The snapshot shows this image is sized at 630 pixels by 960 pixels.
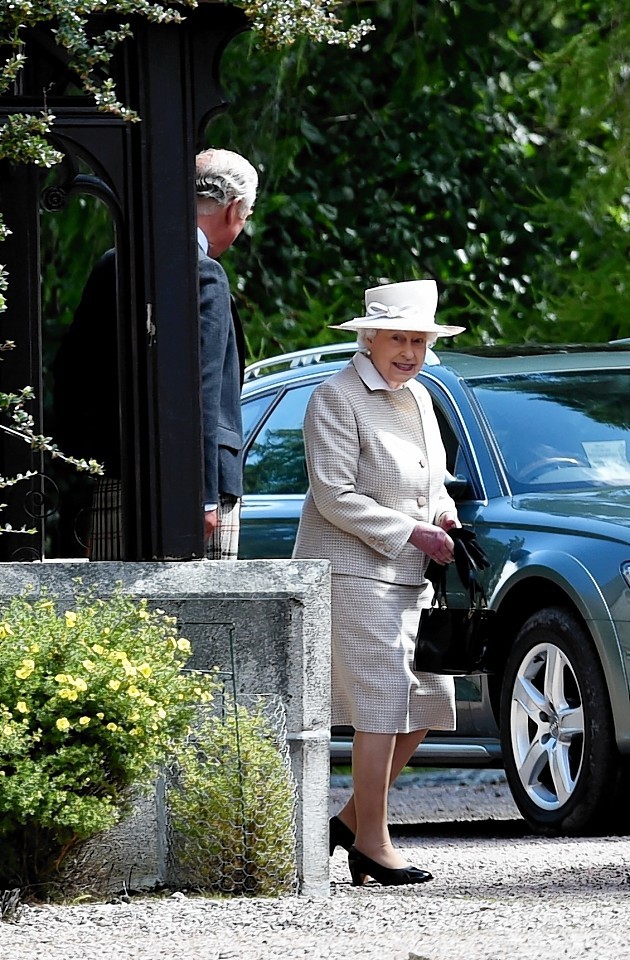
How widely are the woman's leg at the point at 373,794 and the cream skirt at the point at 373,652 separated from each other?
0.17ft

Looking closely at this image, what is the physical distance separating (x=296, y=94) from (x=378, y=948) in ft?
36.6

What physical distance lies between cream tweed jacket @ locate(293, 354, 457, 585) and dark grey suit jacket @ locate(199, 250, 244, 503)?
29 centimetres

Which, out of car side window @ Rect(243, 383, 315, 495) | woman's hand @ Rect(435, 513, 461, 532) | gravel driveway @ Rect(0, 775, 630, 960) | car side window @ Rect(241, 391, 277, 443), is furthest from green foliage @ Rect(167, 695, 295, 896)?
car side window @ Rect(241, 391, 277, 443)

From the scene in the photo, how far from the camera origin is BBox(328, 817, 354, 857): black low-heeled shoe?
645cm

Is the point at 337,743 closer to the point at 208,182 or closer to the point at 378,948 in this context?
the point at 208,182

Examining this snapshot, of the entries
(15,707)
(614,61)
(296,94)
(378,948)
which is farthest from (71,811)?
(296,94)

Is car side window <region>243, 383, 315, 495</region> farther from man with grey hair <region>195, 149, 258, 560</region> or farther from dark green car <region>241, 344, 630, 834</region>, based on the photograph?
man with grey hair <region>195, 149, 258, 560</region>

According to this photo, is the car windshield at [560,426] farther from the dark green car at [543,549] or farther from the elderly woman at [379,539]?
the elderly woman at [379,539]

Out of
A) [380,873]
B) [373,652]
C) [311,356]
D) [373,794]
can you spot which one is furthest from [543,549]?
[311,356]

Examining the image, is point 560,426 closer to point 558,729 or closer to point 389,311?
point 558,729

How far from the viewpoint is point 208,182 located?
248 inches

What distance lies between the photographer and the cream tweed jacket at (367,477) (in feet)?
20.5

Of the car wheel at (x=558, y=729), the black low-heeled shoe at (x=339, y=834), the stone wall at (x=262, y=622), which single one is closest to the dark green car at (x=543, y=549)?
the car wheel at (x=558, y=729)

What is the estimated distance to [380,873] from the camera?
20.2ft
